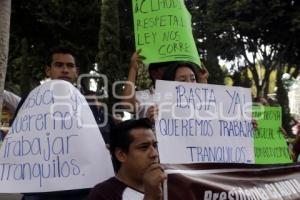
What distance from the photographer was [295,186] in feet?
11.2

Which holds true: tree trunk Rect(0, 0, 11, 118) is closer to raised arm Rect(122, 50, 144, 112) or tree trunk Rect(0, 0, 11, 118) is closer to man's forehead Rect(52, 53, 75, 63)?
man's forehead Rect(52, 53, 75, 63)

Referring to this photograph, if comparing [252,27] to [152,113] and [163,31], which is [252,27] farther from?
[152,113]

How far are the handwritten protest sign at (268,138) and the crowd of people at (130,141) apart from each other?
646 millimetres

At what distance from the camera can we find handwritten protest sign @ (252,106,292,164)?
404cm

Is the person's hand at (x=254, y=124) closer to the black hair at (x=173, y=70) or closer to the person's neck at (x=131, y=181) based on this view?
the black hair at (x=173, y=70)

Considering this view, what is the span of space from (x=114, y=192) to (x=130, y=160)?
0.59 feet

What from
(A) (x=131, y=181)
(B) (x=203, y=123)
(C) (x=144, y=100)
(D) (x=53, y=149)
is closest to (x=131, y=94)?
(C) (x=144, y=100)

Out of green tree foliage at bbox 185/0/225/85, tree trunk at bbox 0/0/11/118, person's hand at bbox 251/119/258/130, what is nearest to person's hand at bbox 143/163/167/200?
person's hand at bbox 251/119/258/130

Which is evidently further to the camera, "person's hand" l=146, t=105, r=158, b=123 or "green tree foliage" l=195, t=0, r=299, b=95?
"green tree foliage" l=195, t=0, r=299, b=95

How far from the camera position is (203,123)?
337 centimetres

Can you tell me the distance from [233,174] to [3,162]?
1260mm

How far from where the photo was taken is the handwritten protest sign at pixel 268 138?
4039mm

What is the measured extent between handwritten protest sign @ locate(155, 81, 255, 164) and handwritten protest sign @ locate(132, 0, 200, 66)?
50cm

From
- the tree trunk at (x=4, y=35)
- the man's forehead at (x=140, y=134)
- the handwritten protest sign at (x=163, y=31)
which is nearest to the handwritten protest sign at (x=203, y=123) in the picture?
the man's forehead at (x=140, y=134)
